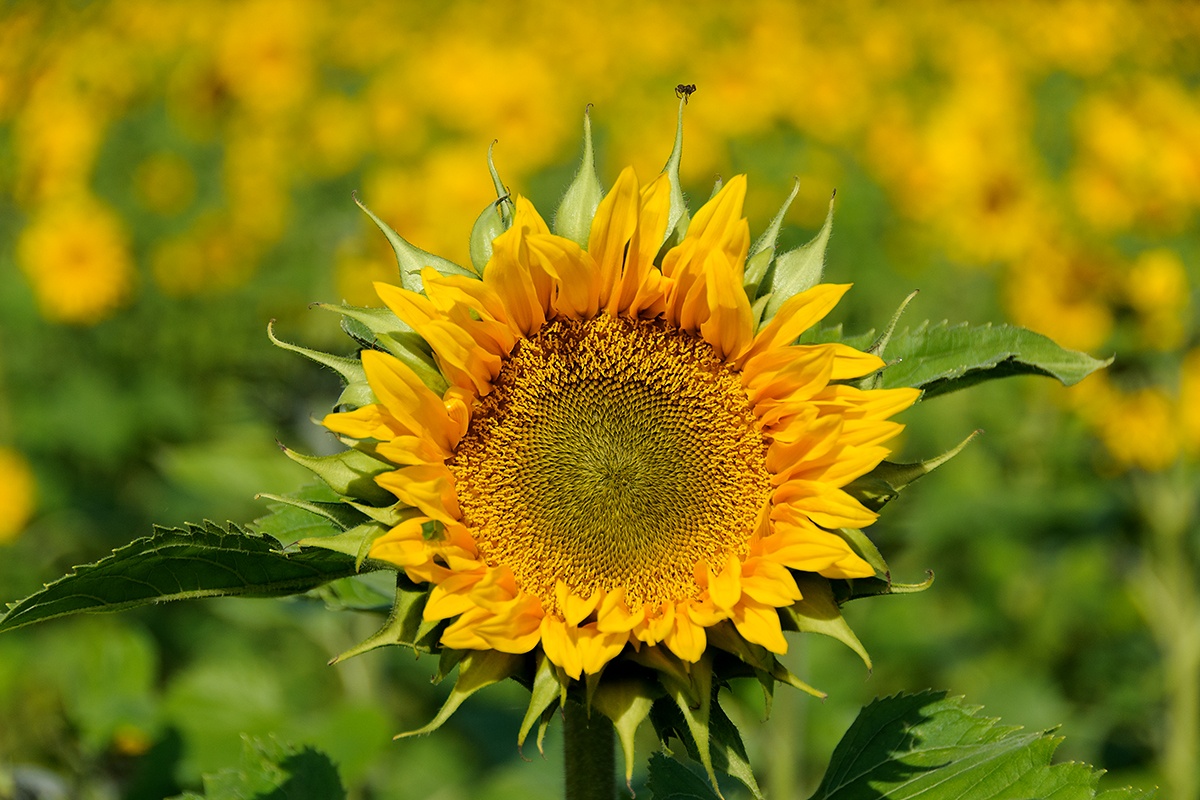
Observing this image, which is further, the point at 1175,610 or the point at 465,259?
the point at 465,259

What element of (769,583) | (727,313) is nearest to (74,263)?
(727,313)

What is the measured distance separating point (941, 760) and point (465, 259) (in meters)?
3.75

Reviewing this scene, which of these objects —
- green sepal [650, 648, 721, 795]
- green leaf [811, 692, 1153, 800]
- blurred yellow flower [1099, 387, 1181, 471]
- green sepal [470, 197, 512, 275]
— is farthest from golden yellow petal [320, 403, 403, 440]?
blurred yellow flower [1099, 387, 1181, 471]

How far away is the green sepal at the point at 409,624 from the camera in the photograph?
1.31 meters

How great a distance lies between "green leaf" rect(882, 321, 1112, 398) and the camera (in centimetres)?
148

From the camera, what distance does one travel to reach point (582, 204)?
1439mm

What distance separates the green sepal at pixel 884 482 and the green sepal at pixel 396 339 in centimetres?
50

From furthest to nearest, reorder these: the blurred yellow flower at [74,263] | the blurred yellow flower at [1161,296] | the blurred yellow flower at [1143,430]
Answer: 1. the blurred yellow flower at [74,263]
2. the blurred yellow flower at [1161,296]
3. the blurred yellow flower at [1143,430]

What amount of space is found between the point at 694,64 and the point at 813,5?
3.01m

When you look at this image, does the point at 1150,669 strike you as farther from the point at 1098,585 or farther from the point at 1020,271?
the point at 1020,271

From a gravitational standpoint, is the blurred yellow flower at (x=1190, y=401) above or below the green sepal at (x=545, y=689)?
below

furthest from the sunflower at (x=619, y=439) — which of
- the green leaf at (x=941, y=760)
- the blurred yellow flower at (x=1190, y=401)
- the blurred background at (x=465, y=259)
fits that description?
the blurred yellow flower at (x=1190, y=401)

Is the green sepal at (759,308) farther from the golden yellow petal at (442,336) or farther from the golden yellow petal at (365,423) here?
the golden yellow petal at (365,423)

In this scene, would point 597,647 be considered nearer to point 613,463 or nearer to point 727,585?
point 727,585
